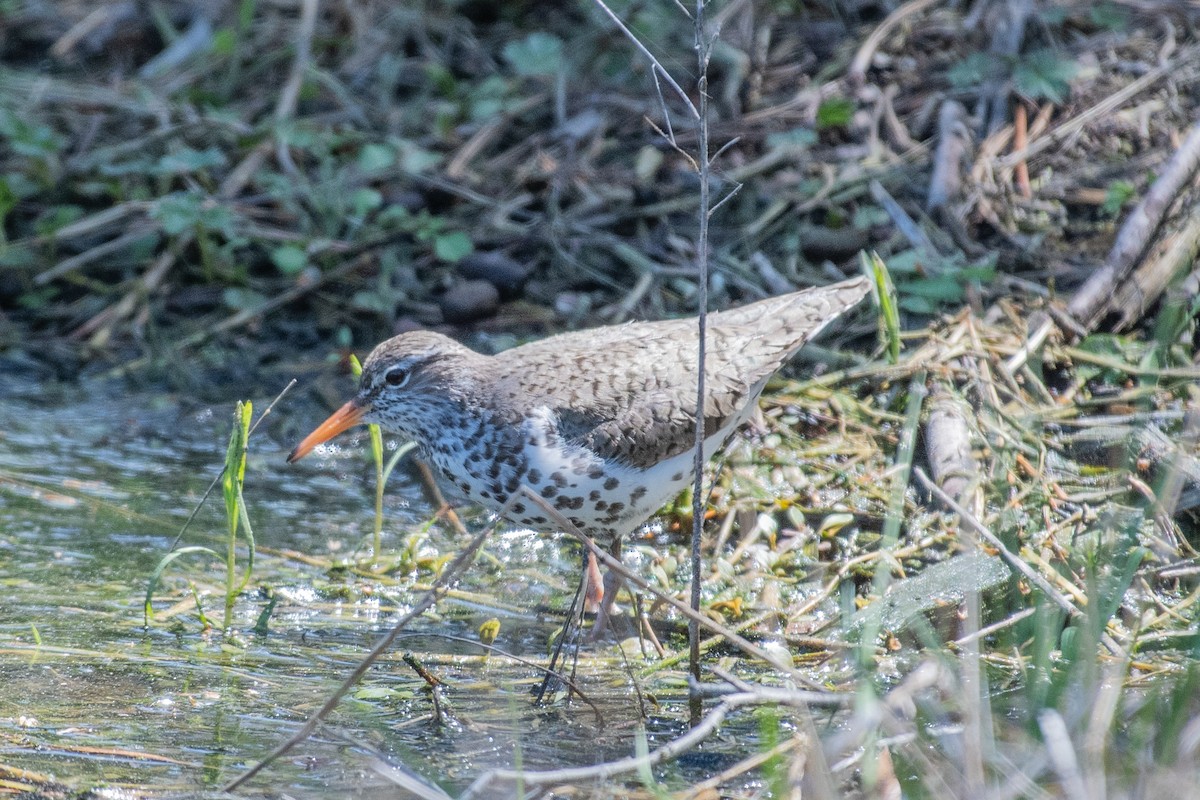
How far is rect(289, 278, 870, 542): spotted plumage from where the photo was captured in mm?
5195

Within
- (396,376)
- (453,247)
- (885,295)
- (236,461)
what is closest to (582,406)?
(396,376)

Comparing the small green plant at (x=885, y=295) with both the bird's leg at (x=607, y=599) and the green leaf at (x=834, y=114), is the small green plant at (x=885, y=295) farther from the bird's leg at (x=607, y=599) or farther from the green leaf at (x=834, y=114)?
the green leaf at (x=834, y=114)

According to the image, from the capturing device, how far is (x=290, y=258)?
7.86 meters

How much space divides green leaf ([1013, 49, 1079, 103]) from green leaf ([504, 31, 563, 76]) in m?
2.92

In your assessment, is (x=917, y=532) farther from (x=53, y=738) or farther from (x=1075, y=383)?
(x=53, y=738)

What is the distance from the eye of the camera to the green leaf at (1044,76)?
7902mm

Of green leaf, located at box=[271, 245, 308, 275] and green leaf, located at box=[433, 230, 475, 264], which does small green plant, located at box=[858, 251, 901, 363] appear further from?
green leaf, located at box=[271, 245, 308, 275]

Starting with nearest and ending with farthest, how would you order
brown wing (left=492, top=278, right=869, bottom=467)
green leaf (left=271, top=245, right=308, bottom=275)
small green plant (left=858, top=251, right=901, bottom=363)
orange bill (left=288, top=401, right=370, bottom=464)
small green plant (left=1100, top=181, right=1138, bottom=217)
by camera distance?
brown wing (left=492, top=278, right=869, bottom=467), orange bill (left=288, top=401, right=370, bottom=464), small green plant (left=858, top=251, right=901, bottom=363), small green plant (left=1100, top=181, right=1138, bottom=217), green leaf (left=271, top=245, right=308, bottom=275)

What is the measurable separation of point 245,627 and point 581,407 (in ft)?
5.12

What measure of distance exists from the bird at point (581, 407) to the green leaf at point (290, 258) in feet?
7.36

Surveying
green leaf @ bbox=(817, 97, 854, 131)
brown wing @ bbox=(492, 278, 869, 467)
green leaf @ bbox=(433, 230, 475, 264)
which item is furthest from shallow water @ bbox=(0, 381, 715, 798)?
green leaf @ bbox=(817, 97, 854, 131)

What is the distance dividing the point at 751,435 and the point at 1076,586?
1831 mm

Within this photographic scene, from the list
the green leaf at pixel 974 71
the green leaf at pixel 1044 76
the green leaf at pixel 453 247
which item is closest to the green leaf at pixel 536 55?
the green leaf at pixel 453 247

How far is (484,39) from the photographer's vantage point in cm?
972
